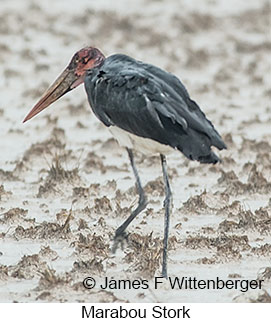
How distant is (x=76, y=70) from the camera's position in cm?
681

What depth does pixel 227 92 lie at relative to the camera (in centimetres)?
1425

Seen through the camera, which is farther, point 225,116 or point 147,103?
point 225,116

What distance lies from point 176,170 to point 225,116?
3.09 metres

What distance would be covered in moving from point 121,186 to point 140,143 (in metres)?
2.53

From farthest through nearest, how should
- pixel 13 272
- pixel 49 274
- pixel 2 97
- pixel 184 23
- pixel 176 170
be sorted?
pixel 184 23, pixel 2 97, pixel 176 170, pixel 13 272, pixel 49 274

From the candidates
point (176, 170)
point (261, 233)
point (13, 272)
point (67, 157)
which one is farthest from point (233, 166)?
point (13, 272)

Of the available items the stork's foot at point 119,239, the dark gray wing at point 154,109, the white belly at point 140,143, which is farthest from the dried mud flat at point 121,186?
the dark gray wing at point 154,109

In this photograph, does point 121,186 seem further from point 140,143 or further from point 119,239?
point 140,143

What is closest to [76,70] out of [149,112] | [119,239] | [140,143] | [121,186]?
[140,143]

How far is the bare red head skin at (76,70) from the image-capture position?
22.1 ft

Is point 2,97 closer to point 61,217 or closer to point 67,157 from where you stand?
point 67,157

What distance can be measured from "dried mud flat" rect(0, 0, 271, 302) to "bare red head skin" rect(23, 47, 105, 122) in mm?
862

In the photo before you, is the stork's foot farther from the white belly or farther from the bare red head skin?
the bare red head skin

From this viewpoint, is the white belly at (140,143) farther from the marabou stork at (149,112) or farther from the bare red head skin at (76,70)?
the bare red head skin at (76,70)
